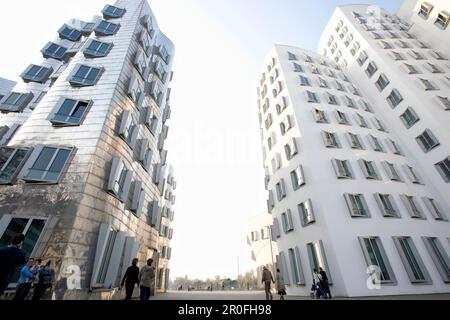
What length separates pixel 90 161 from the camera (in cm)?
1134

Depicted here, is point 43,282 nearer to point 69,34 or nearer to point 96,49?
point 96,49

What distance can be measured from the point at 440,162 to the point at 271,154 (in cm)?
1386

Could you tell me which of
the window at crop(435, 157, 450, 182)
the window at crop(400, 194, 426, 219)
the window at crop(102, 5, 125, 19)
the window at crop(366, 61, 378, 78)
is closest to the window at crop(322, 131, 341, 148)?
the window at crop(400, 194, 426, 219)

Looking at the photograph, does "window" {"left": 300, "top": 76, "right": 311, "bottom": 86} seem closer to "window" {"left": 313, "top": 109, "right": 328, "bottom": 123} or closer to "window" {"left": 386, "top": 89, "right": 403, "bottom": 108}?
"window" {"left": 313, "top": 109, "right": 328, "bottom": 123}

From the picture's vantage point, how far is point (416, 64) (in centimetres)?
2556

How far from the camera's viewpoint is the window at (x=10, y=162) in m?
10.7

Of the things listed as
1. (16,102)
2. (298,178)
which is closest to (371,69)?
(298,178)

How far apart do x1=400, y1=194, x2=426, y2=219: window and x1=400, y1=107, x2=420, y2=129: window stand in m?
7.83

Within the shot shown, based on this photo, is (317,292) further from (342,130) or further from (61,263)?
(342,130)

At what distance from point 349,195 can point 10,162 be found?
19829mm

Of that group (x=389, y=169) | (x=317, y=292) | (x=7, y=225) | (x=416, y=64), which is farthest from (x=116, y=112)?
(x=416, y=64)

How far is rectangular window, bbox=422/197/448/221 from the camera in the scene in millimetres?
17534

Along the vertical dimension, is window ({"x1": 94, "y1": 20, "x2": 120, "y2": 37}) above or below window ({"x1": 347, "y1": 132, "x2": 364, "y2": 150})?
above
